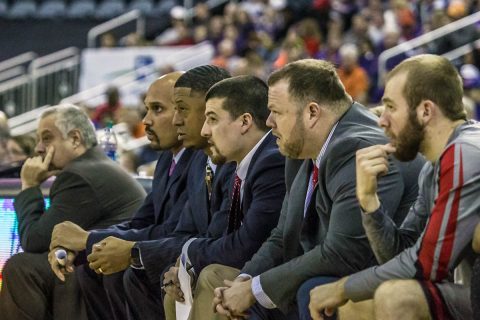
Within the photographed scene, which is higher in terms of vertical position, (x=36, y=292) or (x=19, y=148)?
(x=19, y=148)

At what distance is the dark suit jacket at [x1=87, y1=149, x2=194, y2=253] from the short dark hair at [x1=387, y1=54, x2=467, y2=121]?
2118 mm

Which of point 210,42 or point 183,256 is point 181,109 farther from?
point 210,42

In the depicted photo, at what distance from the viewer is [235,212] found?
5.21 m

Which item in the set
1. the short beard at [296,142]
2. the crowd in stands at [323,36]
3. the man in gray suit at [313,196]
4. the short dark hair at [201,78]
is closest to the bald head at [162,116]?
the short dark hair at [201,78]

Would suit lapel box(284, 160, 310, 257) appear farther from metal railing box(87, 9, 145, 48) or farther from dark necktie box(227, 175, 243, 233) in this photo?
metal railing box(87, 9, 145, 48)

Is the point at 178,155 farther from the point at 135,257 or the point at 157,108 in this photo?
the point at 135,257

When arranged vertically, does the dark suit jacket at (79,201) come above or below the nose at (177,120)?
below

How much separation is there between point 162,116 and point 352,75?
317 inches

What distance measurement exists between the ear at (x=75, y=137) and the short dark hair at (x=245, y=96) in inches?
58.1

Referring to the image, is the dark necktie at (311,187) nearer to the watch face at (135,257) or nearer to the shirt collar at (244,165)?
the shirt collar at (244,165)

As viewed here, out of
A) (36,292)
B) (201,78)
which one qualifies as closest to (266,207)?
(201,78)

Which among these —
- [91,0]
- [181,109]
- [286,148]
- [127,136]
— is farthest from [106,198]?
[91,0]

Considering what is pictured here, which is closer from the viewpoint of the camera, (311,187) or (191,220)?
(311,187)

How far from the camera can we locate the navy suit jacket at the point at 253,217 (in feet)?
16.5
